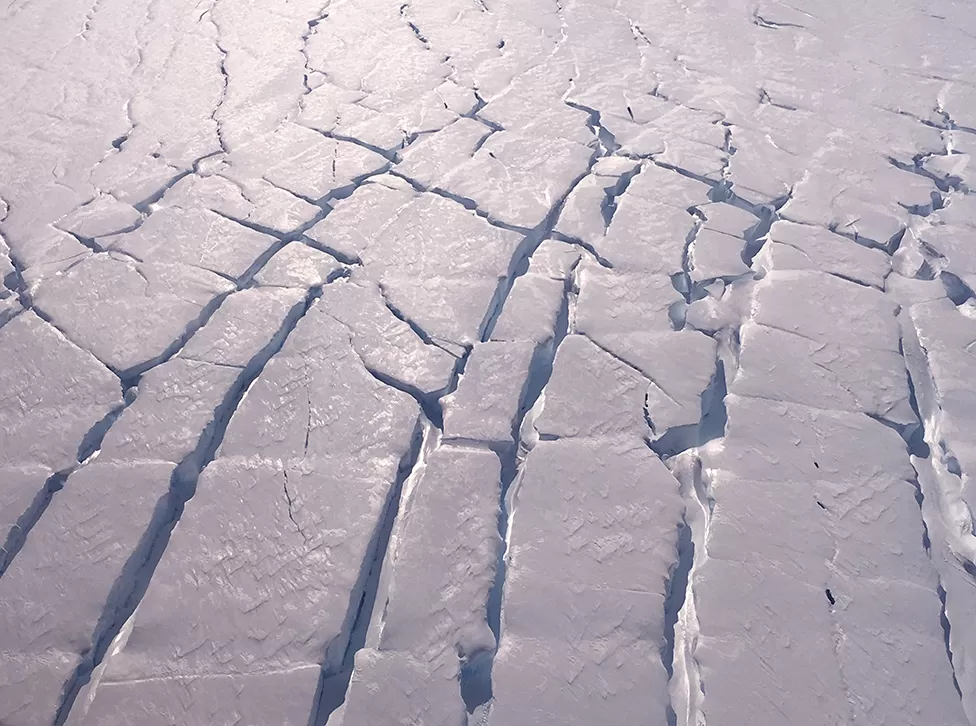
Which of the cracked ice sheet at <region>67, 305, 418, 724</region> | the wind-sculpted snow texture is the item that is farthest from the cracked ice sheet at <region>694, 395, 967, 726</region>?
the cracked ice sheet at <region>67, 305, 418, 724</region>

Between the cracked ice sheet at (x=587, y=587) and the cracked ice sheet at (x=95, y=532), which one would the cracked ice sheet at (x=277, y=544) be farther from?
the cracked ice sheet at (x=587, y=587)

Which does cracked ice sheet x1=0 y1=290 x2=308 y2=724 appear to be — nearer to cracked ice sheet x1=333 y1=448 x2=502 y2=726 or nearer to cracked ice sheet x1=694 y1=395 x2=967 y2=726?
cracked ice sheet x1=333 y1=448 x2=502 y2=726

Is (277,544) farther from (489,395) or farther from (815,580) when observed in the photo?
(815,580)

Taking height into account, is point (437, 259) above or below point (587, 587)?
above

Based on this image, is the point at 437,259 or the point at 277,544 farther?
the point at 437,259

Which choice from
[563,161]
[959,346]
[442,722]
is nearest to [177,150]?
[563,161]

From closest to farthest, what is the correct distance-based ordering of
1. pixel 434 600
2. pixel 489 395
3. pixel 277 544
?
pixel 434 600
pixel 277 544
pixel 489 395

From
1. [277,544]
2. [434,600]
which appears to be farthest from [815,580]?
[277,544]

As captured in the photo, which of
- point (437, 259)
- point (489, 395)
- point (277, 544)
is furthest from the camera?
point (437, 259)

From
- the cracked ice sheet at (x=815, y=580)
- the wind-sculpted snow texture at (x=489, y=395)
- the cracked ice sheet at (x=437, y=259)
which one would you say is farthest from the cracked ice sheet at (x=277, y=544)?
the cracked ice sheet at (x=815, y=580)
